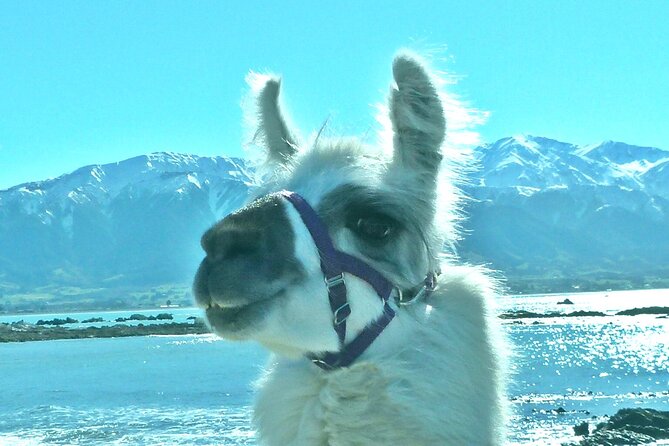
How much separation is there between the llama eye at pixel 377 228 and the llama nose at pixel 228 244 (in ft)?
1.79

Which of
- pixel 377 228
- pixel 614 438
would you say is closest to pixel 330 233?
pixel 377 228

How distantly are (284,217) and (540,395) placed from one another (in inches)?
2061

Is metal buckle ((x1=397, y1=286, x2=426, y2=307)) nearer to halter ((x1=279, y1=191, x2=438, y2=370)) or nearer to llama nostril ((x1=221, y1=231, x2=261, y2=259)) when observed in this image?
halter ((x1=279, y1=191, x2=438, y2=370))

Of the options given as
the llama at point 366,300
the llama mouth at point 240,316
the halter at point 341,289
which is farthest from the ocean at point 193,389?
the llama mouth at point 240,316

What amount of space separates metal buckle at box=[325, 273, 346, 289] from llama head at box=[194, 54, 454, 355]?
2 cm

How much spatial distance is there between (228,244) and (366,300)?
642 mm

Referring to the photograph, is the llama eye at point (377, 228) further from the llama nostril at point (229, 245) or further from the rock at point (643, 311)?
the rock at point (643, 311)

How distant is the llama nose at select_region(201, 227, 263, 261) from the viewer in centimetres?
289

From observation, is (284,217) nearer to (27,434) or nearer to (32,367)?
(27,434)

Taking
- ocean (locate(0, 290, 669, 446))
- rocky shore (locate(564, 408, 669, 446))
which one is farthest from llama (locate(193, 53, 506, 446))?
rocky shore (locate(564, 408, 669, 446))

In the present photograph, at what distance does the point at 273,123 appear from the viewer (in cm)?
415

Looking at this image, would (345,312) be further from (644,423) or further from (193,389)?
(193,389)

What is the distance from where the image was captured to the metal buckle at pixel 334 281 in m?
3.08

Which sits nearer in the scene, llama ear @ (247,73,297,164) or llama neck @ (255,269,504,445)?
llama neck @ (255,269,504,445)
